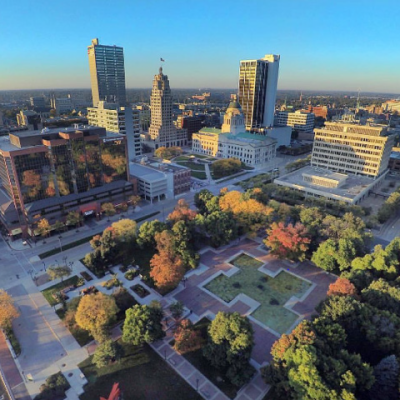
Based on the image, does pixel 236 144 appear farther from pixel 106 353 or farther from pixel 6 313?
pixel 6 313

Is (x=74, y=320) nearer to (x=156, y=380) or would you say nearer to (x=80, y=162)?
(x=156, y=380)

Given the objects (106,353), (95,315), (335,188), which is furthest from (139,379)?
(335,188)

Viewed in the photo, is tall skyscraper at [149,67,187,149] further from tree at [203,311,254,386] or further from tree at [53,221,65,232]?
tree at [203,311,254,386]

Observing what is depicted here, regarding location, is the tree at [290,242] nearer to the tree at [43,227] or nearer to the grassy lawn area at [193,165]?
the tree at [43,227]

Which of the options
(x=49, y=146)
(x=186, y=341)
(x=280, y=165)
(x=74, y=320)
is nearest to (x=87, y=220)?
(x=49, y=146)

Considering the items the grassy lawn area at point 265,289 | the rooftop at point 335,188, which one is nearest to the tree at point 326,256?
the grassy lawn area at point 265,289

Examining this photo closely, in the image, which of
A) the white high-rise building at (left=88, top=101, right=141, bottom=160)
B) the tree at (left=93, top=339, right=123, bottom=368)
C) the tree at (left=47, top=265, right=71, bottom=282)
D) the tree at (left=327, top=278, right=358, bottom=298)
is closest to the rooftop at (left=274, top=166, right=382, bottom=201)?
the tree at (left=327, top=278, right=358, bottom=298)
